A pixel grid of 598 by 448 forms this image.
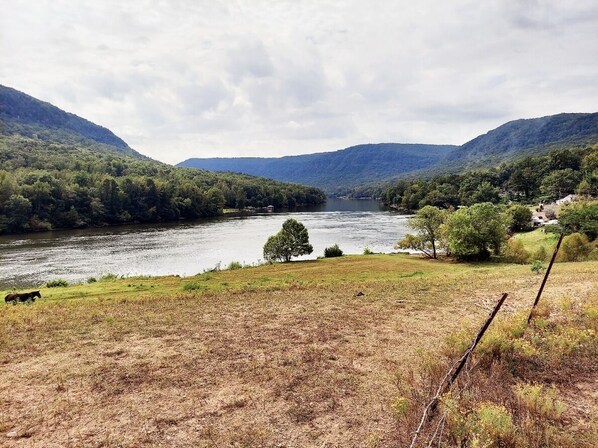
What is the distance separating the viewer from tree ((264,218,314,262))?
68125 millimetres

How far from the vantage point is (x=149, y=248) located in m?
80.5

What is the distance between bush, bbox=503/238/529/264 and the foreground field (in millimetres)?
35529

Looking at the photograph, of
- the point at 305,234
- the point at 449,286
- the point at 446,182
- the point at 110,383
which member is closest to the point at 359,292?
the point at 449,286

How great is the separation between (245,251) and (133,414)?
70.1 meters

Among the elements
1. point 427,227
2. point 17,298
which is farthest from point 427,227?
point 17,298

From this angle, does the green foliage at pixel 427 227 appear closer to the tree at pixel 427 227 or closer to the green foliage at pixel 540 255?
the tree at pixel 427 227

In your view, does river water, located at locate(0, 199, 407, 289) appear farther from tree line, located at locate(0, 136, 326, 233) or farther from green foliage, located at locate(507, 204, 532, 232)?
green foliage, located at locate(507, 204, 532, 232)

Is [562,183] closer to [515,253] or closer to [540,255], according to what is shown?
[515,253]

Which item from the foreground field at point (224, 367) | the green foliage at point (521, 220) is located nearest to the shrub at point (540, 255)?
the green foliage at point (521, 220)

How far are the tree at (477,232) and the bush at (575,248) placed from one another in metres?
8.25

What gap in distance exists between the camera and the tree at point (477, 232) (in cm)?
5619

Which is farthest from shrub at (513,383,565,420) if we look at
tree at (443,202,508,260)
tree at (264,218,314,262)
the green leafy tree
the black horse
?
the green leafy tree

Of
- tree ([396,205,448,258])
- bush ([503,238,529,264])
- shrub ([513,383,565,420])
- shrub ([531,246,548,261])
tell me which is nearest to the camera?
shrub ([513,383,565,420])

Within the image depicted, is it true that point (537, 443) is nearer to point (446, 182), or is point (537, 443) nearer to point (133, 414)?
point (133, 414)
